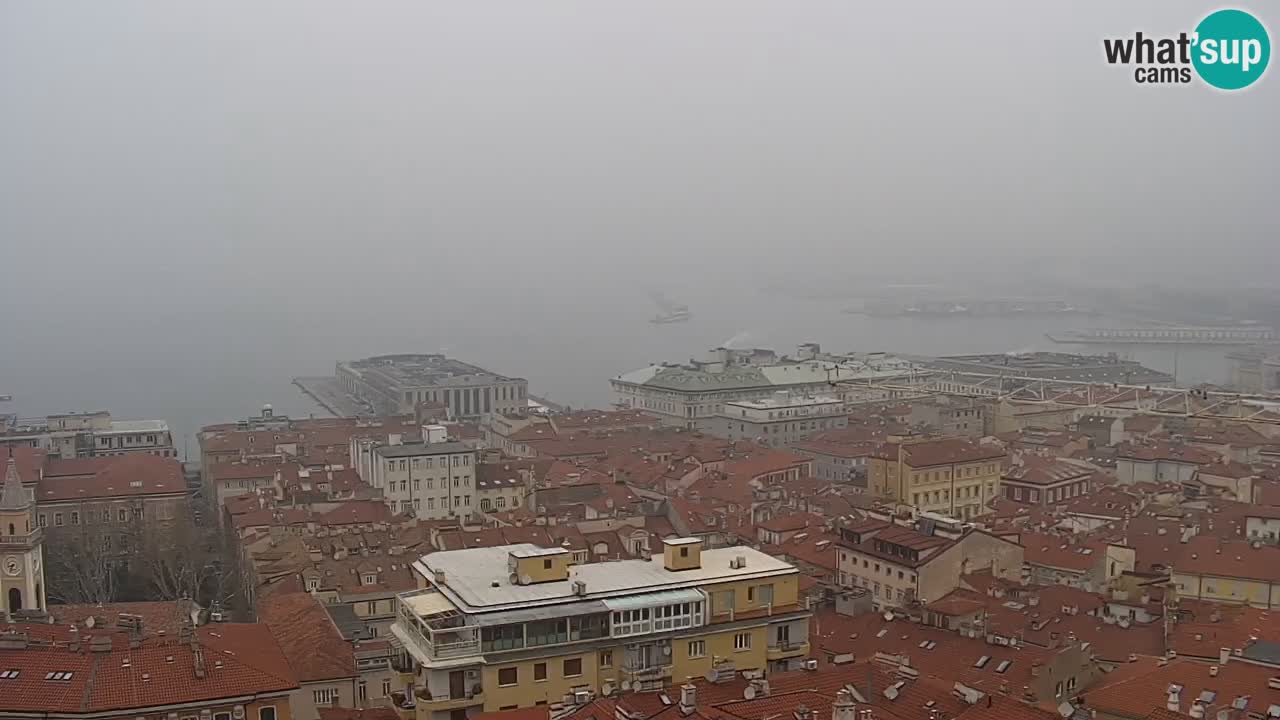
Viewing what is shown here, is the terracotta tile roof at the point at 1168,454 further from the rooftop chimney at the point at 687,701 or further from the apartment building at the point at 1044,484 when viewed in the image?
the rooftop chimney at the point at 687,701

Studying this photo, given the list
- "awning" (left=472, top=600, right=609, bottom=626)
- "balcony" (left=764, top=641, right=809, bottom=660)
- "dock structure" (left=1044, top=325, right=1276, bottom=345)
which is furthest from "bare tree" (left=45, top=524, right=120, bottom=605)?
"dock structure" (left=1044, top=325, right=1276, bottom=345)

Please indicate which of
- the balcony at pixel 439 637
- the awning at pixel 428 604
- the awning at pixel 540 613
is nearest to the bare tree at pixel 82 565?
the awning at pixel 428 604

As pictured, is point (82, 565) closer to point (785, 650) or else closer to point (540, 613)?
point (540, 613)

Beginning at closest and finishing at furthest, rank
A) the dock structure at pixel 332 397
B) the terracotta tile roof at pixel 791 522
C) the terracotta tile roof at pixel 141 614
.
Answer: the terracotta tile roof at pixel 141 614 → the terracotta tile roof at pixel 791 522 → the dock structure at pixel 332 397

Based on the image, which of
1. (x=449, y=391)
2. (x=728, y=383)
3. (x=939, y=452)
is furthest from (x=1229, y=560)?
(x=449, y=391)

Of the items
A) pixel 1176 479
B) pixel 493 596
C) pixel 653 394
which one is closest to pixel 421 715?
pixel 493 596

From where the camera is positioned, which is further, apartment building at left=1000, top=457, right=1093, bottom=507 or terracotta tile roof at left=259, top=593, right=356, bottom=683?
apartment building at left=1000, top=457, right=1093, bottom=507

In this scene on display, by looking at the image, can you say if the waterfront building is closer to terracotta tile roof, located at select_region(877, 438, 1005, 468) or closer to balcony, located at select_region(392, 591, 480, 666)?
terracotta tile roof, located at select_region(877, 438, 1005, 468)
